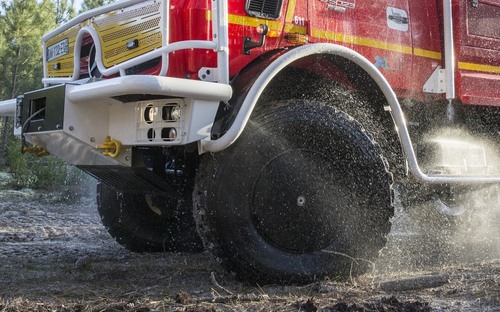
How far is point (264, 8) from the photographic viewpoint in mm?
4180

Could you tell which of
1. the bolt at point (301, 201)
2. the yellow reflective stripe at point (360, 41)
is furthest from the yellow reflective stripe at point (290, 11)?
the bolt at point (301, 201)

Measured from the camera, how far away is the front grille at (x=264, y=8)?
4.12 metres

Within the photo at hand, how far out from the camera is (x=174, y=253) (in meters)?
5.54

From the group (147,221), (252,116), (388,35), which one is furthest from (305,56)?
(147,221)

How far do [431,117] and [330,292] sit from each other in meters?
2.29

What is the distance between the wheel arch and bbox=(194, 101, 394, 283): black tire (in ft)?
0.68

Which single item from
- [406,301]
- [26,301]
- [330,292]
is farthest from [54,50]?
[406,301]

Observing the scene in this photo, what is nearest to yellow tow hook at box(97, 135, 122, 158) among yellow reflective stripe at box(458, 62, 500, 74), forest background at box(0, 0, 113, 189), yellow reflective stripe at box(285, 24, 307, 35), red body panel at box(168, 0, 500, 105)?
red body panel at box(168, 0, 500, 105)

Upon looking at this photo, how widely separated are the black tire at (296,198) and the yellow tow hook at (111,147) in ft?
1.81

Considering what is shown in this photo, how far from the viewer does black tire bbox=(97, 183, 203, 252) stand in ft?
17.7

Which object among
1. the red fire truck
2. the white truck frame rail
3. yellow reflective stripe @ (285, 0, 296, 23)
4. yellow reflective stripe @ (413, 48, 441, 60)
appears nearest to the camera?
the white truck frame rail

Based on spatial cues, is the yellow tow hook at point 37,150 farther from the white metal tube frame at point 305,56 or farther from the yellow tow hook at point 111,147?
the white metal tube frame at point 305,56

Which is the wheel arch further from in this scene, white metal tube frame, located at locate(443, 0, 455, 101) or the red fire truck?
white metal tube frame, located at locate(443, 0, 455, 101)

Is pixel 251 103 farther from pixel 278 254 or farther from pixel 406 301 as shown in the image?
pixel 406 301
